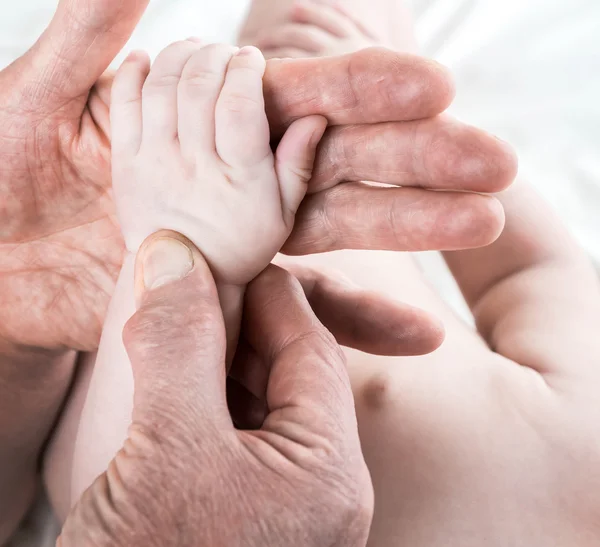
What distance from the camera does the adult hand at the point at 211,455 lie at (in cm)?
42

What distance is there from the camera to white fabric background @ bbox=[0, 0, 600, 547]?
1133mm

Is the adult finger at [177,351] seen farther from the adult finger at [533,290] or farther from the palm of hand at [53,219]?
the adult finger at [533,290]

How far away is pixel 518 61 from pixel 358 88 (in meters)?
0.81

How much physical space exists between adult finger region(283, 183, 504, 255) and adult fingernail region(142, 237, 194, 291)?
0.14 m

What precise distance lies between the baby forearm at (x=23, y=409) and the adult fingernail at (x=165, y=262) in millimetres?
361

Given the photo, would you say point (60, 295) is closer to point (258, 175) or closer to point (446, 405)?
point (258, 175)

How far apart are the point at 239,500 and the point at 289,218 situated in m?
0.26

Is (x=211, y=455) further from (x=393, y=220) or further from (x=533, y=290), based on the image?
(x=533, y=290)

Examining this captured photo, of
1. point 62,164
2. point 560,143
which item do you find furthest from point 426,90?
point 560,143

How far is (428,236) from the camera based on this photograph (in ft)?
1.88

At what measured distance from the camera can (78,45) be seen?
64 cm

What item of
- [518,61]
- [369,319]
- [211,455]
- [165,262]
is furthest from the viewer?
[518,61]

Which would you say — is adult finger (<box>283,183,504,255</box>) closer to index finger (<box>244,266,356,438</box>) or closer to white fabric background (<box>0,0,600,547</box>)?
index finger (<box>244,266,356,438</box>)

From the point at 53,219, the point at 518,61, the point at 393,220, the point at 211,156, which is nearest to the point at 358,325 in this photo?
the point at 393,220
